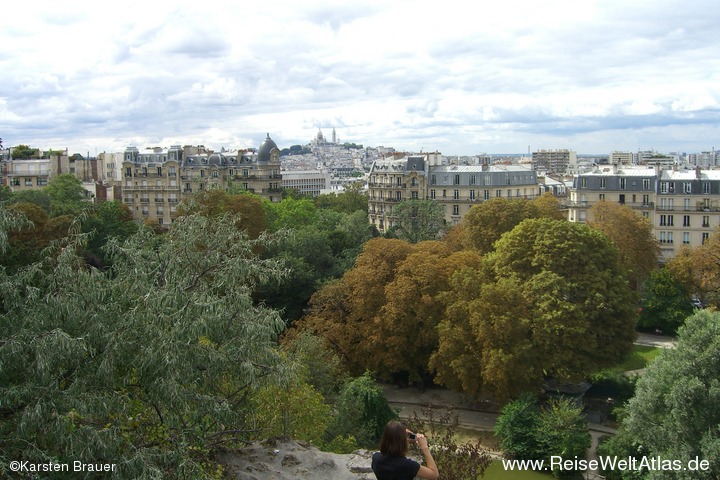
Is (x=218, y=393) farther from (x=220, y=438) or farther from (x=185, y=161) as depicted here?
(x=185, y=161)

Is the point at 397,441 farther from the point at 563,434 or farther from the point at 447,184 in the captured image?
the point at 447,184

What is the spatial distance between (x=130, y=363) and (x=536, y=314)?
21196 mm

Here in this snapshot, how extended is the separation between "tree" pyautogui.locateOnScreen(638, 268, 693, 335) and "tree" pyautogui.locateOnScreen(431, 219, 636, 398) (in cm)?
1194

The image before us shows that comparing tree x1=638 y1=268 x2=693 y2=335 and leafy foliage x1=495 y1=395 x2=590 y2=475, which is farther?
tree x1=638 y1=268 x2=693 y2=335

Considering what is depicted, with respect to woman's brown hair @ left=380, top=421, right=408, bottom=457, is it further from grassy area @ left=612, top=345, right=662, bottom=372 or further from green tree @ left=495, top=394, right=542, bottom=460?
grassy area @ left=612, top=345, right=662, bottom=372

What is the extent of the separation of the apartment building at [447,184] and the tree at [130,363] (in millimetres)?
50629

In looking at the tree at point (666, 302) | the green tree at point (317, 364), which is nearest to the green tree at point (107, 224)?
the green tree at point (317, 364)

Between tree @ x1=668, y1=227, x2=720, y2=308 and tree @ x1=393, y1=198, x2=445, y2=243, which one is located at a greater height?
Answer: tree @ x1=393, y1=198, x2=445, y2=243

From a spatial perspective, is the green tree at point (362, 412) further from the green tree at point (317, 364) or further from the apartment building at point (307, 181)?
the apartment building at point (307, 181)

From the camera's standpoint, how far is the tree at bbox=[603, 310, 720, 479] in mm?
20761

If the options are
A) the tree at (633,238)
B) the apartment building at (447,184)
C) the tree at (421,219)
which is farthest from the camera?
the apartment building at (447,184)

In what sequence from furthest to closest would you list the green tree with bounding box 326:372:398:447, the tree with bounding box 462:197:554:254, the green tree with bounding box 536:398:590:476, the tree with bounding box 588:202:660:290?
the tree with bounding box 588:202:660:290, the tree with bounding box 462:197:554:254, the green tree with bounding box 536:398:590:476, the green tree with bounding box 326:372:398:447

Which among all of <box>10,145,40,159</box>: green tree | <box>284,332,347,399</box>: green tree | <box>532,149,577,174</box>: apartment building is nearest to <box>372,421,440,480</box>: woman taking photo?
<box>284,332,347,399</box>: green tree

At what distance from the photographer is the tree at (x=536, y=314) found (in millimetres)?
30859
